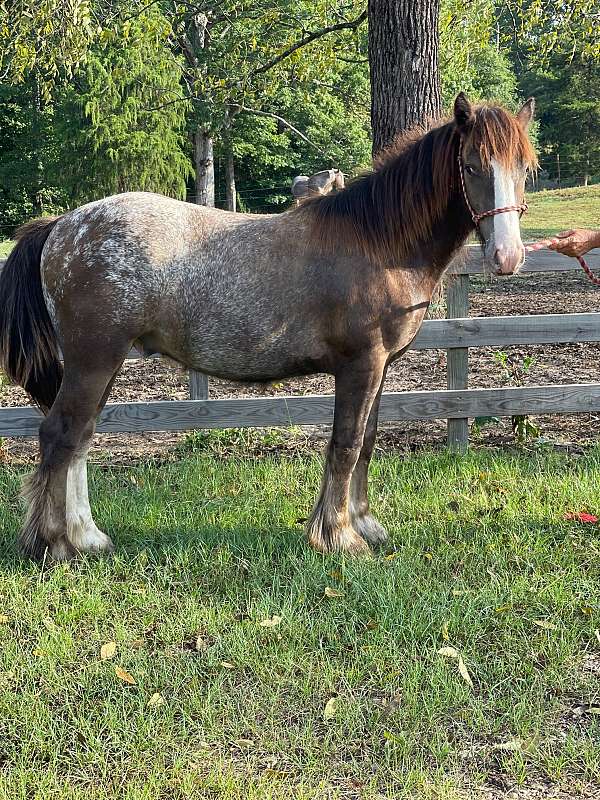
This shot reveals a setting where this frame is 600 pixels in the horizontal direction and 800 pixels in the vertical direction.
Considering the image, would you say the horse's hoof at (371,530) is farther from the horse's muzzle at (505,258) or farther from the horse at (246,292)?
the horse's muzzle at (505,258)

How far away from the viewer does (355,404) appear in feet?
13.3

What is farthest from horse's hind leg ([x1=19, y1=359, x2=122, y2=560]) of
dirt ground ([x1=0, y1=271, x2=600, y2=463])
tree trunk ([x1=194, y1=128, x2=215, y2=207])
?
tree trunk ([x1=194, y1=128, x2=215, y2=207])

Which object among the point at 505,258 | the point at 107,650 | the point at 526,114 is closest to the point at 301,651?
the point at 107,650

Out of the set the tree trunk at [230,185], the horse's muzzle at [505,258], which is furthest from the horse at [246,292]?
the tree trunk at [230,185]

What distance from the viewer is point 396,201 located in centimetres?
401

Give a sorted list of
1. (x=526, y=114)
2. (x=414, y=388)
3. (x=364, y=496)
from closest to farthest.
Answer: (x=526, y=114), (x=364, y=496), (x=414, y=388)

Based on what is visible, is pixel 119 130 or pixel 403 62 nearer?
pixel 403 62

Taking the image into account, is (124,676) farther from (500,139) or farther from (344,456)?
(500,139)

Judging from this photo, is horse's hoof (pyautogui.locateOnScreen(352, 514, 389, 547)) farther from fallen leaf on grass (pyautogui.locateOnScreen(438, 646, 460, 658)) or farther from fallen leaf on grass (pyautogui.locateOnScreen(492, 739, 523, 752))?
fallen leaf on grass (pyautogui.locateOnScreen(492, 739, 523, 752))

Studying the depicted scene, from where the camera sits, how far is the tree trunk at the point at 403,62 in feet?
18.6

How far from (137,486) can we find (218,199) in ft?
96.7

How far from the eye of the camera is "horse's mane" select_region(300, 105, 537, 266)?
3.90m

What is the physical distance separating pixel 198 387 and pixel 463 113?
2889mm

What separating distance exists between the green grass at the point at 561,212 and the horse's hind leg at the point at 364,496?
10.2 m
